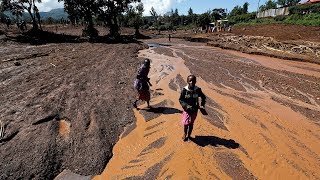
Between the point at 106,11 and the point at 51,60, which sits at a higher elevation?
the point at 106,11

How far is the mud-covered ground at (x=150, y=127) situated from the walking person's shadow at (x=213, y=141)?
27 millimetres

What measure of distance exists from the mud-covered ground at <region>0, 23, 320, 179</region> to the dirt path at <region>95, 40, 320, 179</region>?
2cm

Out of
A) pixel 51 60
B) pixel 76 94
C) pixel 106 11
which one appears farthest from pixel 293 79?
pixel 106 11

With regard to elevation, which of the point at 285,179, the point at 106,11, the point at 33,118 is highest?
the point at 106,11

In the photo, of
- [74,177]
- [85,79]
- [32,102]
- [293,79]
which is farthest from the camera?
[293,79]

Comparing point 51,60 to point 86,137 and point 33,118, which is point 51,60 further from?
point 86,137

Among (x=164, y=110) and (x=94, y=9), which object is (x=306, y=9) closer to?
(x=94, y=9)

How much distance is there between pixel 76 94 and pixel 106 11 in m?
31.7

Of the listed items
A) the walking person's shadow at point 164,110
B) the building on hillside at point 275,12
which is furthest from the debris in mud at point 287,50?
the building on hillside at point 275,12

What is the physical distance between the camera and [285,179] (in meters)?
5.73

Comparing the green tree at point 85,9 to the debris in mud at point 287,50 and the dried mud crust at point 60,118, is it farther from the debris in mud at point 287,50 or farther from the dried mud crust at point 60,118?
the dried mud crust at point 60,118

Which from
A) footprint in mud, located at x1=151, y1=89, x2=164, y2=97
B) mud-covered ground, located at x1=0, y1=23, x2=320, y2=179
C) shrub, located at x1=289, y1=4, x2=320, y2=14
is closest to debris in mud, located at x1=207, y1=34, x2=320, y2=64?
mud-covered ground, located at x1=0, y1=23, x2=320, y2=179

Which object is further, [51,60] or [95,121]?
[51,60]

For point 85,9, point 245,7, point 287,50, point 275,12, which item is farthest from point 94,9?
point 245,7
